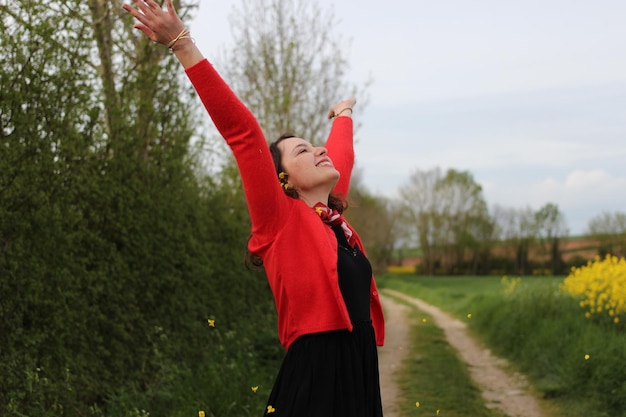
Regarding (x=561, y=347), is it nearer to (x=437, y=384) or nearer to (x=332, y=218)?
(x=437, y=384)

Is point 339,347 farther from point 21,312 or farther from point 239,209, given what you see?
point 239,209

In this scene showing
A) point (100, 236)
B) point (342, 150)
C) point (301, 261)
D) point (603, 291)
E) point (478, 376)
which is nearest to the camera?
point (301, 261)

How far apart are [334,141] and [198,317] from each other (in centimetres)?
533

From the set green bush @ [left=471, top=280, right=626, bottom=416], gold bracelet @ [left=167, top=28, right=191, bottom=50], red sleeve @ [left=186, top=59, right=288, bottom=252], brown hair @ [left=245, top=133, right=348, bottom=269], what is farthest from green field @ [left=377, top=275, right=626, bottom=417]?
gold bracelet @ [left=167, top=28, right=191, bottom=50]

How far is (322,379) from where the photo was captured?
2.96m

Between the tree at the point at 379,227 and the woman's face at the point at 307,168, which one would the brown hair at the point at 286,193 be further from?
the tree at the point at 379,227

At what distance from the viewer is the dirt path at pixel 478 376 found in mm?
→ 8302

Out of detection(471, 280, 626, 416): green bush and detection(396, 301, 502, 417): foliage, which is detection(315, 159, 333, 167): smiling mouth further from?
detection(471, 280, 626, 416): green bush

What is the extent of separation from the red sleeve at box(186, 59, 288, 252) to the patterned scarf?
231mm

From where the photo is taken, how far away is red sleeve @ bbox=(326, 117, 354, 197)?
3.78 metres

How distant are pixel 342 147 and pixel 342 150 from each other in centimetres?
2

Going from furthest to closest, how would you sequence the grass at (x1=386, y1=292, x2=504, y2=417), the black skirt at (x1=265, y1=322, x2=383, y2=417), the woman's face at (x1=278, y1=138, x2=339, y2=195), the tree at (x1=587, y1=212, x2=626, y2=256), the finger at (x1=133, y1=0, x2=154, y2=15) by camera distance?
the tree at (x1=587, y1=212, x2=626, y2=256), the grass at (x1=386, y1=292, x2=504, y2=417), the woman's face at (x1=278, y1=138, x2=339, y2=195), the black skirt at (x1=265, y1=322, x2=383, y2=417), the finger at (x1=133, y1=0, x2=154, y2=15)

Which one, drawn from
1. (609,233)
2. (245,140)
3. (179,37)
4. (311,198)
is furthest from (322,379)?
(609,233)

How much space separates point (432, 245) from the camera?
59.6m
